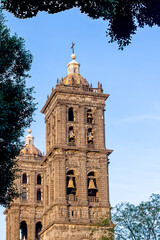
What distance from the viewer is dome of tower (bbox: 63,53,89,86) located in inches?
2271

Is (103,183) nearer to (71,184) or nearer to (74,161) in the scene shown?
(71,184)

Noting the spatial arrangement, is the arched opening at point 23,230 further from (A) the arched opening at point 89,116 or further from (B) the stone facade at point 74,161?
(A) the arched opening at point 89,116

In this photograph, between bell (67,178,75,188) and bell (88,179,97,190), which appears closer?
bell (67,178,75,188)

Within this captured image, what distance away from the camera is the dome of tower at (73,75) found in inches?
2271

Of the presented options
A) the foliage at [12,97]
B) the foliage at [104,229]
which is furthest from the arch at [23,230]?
the foliage at [12,97]

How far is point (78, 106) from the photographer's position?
5538 cm

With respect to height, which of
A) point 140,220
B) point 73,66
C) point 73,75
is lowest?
point 140,220

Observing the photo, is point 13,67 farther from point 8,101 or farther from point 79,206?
point 79,206

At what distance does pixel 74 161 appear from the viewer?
53.0 m

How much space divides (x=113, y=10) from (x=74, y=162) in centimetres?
3910

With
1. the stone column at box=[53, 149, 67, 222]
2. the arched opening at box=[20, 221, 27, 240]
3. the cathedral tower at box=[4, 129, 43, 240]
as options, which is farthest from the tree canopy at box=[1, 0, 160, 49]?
the arched opening at box=[20, 221, 27, 240]

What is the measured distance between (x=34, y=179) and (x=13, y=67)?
164 feet

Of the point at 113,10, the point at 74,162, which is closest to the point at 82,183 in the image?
the point at 74,162

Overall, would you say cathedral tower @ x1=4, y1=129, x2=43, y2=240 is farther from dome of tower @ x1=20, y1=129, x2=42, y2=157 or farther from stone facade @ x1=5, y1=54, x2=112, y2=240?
stone facade @ x1=5, y1=54, x2=112, y2=240
